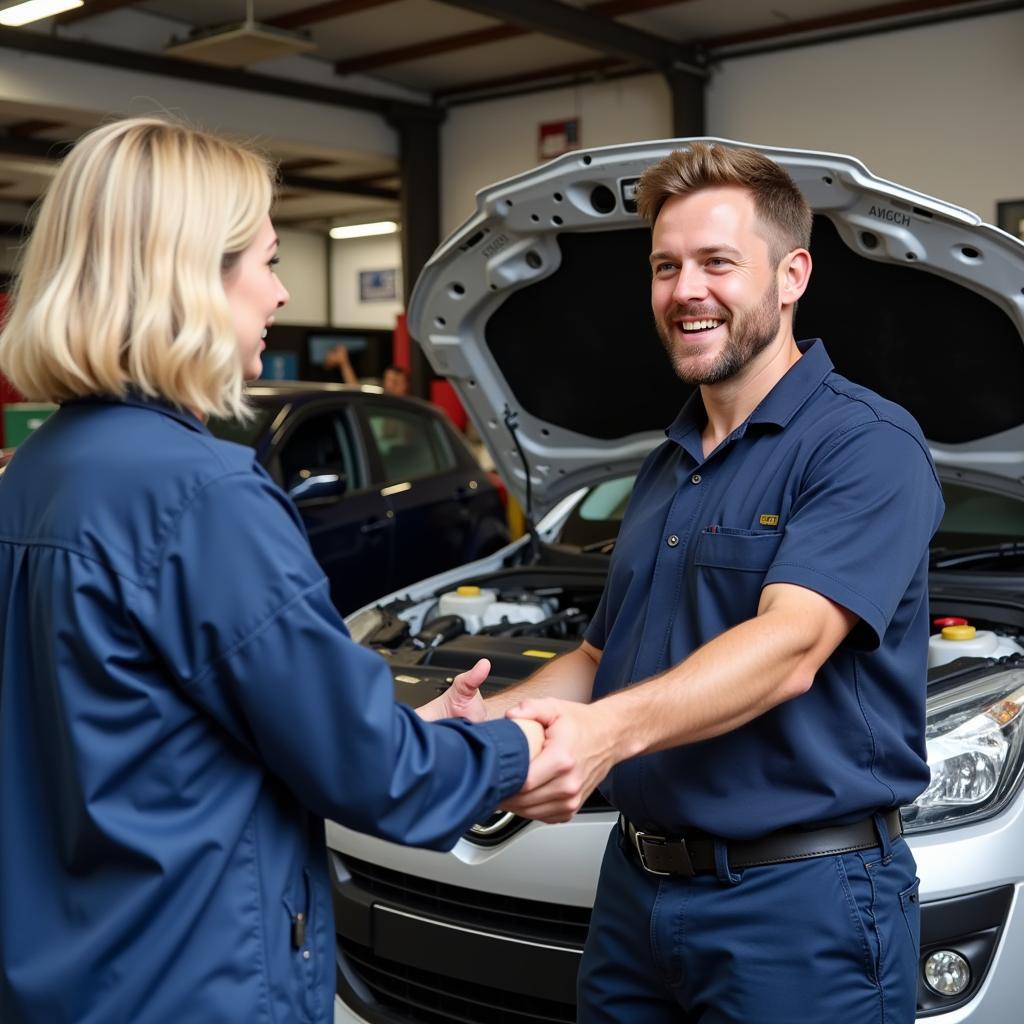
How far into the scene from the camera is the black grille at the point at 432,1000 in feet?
7.79

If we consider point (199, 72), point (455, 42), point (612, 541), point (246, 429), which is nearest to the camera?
point (612, 541)

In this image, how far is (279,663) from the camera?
1.23 metres

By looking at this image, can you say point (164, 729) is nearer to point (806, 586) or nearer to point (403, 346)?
point (806, 586)

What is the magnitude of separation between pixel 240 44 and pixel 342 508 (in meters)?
4.88

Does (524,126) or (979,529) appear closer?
(979,529)

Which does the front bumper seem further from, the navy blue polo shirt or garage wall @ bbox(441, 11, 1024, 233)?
garage wall @ bbox(441, 11, 1024, 233)

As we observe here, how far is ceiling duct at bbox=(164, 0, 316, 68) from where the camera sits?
29.5 feet

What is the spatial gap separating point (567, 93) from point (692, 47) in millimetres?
1625

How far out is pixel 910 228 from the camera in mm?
2414

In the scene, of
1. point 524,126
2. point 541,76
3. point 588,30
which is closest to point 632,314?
point 588,30

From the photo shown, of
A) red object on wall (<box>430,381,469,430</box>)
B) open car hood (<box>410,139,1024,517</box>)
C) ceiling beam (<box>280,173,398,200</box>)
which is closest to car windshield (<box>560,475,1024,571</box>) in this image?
open car hood (<box>410,139,1024,517</box>)

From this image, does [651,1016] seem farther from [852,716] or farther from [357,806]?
[357,806]

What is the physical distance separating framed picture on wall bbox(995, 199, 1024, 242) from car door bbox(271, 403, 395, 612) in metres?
5.87

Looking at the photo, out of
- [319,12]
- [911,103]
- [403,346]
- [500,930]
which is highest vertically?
[319,12]
